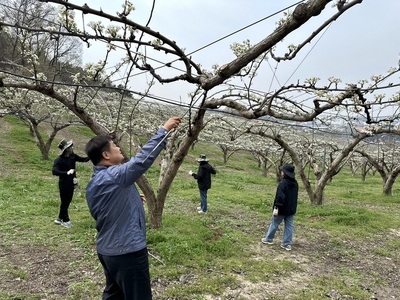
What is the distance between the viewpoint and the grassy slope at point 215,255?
492 cm

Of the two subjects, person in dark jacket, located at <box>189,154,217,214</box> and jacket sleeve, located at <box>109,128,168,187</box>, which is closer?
jacket sleeve, located at <box>109,128,168,187</box>

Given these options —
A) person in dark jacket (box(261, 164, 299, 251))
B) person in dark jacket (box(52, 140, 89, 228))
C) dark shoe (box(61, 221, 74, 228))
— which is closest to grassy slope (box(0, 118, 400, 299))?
dark shoe (box(61, 221, 74, 228))

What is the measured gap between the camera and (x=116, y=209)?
288 cm

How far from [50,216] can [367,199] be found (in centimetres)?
1470

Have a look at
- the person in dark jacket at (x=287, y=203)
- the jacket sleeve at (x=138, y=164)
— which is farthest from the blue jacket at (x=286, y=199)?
the jacket sleeve at (x=138, y=164)

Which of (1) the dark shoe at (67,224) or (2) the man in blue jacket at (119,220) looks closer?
(2) the man in blue jacket at (119,220)

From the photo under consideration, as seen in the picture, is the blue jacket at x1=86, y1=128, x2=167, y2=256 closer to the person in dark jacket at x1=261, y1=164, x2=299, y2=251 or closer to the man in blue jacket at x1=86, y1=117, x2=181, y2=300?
the man in blue jacket at x1=86, y1=117, x2=181, y2=300

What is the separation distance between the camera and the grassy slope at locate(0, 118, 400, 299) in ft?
16.1

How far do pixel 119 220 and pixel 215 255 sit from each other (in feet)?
12.4

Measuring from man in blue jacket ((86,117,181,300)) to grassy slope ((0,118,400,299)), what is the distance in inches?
75.2

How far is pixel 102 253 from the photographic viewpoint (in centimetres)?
293

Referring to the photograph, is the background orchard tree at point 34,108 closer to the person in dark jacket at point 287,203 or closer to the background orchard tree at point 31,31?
the background orchard tree at point 31,31

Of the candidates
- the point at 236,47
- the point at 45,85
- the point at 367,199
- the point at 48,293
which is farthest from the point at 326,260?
the point at 367,199

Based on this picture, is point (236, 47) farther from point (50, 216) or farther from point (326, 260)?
point (50, 216)
